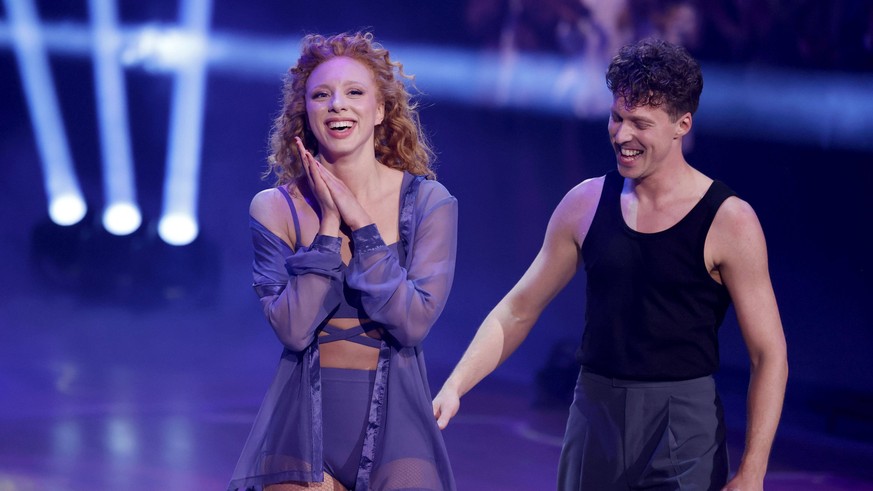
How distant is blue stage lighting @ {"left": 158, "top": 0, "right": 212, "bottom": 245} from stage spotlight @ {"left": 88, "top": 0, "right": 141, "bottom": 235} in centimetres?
26

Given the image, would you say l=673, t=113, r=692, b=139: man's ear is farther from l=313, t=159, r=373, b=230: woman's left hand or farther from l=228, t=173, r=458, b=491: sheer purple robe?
l=313, t=159, r=373, b=230: woman's left hand

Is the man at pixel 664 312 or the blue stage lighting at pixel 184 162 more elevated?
the blue stage lighting at pixel 184 162

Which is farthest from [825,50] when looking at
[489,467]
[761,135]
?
[489,467]

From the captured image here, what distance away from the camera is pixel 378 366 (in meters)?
2.04

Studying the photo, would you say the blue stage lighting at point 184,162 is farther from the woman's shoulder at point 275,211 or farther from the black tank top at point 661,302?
the black tank top at point 661,302

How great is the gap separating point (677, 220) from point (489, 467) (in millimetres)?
2957

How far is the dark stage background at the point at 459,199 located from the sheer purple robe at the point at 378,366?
2765mm

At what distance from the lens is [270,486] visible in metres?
2.03

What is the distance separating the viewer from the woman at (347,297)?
199 cm

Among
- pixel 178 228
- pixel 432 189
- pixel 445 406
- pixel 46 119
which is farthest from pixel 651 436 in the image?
pixel 46 119

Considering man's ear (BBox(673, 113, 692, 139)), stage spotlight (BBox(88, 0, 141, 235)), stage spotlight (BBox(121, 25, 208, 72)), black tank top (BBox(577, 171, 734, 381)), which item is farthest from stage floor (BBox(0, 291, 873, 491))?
man's ear (BBox(673, 113, 692, 139))

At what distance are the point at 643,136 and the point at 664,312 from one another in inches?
15.7

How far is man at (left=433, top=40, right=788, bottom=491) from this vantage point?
210cm

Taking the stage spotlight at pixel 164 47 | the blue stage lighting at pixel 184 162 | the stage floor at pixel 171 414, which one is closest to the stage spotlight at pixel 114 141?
the stage spotlight at pixel 164 47
